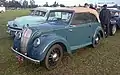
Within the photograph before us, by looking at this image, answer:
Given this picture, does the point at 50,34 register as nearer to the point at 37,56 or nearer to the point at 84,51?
the point at 37,56

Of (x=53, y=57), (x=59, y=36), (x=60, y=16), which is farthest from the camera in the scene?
(x=60, y=16)

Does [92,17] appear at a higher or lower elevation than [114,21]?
higher

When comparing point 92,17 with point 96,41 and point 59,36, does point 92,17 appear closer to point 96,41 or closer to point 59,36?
point 96,41

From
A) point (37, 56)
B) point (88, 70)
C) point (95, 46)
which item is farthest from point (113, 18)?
point (37, 56)

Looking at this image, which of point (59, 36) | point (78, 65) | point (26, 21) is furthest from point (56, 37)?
point (26, 21)

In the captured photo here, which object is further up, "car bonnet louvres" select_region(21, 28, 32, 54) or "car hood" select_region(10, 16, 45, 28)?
"car hood" select_region(10, 16, 45, 28)

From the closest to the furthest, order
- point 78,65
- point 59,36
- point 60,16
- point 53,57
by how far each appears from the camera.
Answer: point 53,57 → point 59,36 → point 78,65 → point 60,16

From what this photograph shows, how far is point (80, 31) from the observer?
678 centimetres

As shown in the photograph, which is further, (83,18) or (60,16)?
(83,18)

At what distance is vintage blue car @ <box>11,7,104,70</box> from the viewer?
17.4 ft

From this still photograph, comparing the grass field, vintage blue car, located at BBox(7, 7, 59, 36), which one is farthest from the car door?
vintage blue car, located at BBox(7, 7, 59, 36)

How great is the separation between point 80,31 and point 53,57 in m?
1.67

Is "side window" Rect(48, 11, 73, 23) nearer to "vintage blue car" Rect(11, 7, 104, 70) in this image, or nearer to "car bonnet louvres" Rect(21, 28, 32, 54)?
"vintage blue car" Rect(11, 7, 104, 70)

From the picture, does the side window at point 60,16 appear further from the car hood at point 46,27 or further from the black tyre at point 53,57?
the black tyre at point 53,57
